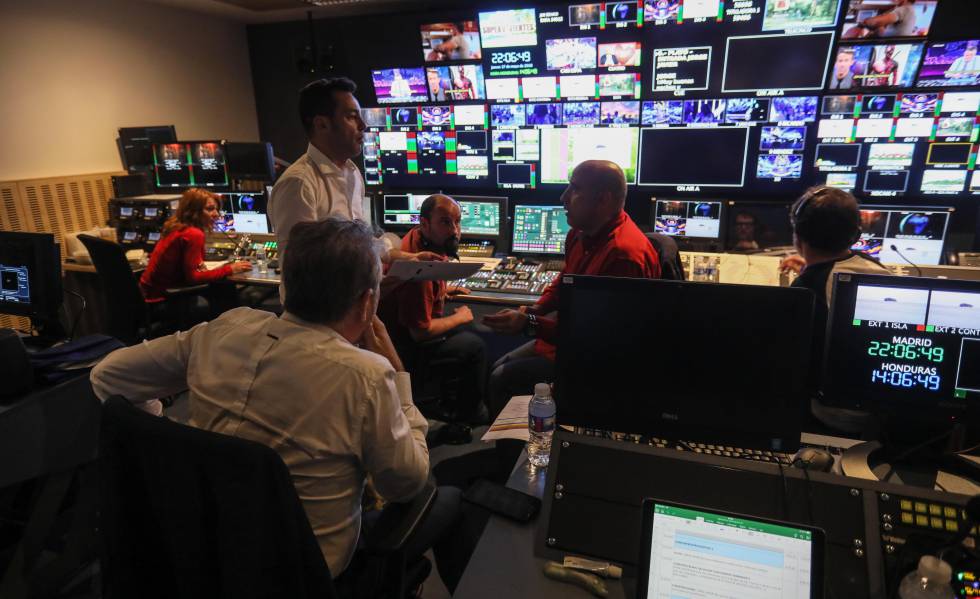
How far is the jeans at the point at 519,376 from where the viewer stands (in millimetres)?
2363

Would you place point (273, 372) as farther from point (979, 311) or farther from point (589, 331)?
point (979, 311)

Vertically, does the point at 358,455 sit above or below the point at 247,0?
below

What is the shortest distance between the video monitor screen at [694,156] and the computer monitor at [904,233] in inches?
28.8

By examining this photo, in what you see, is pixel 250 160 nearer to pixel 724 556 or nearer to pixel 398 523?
pixel 398 523

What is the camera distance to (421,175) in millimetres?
3980

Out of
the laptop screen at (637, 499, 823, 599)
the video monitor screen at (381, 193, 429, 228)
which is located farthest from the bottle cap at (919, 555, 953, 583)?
the video monitor screen at (381, 193, 429, 228)

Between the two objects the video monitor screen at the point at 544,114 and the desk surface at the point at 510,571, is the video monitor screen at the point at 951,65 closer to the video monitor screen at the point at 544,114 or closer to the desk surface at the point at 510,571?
the video monitor screen at the point at 544,114

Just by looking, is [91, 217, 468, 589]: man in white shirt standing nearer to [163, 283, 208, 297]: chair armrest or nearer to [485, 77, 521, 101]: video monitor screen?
[163, 283, 208, 297]: chair armrest

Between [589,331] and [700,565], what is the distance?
0.50 meters

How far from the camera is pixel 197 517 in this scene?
97cm

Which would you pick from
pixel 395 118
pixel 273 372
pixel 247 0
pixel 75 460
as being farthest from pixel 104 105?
pixel 273 372

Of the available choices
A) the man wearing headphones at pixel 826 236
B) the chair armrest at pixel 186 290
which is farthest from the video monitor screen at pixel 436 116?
the man wearing headphones at pixel 826 236

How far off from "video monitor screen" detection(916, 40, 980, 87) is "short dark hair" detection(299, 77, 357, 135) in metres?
3.03

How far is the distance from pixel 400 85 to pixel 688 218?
7.11 ft
